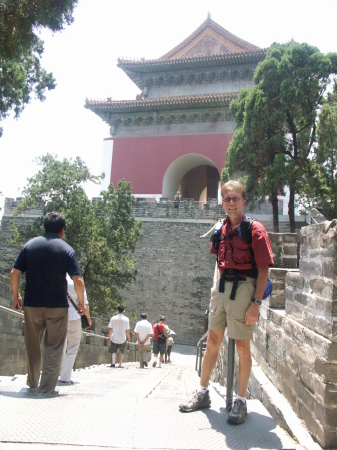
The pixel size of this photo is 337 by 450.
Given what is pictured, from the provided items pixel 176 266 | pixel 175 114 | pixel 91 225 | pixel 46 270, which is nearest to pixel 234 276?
pixel 46 270

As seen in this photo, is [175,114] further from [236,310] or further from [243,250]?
[236,310]

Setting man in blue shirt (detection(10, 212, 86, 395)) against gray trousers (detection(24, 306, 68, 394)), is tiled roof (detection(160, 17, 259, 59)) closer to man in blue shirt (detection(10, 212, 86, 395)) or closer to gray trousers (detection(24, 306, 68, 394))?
man in blue shirt (detection(10, 212, 86, 395))

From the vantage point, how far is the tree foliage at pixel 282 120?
1427 cm

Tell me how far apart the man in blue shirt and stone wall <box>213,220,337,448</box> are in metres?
1.50

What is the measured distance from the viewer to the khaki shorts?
274cm

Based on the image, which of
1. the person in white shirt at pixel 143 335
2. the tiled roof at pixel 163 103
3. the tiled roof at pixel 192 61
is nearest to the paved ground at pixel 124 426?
the person in white shirt at pixel 143 335

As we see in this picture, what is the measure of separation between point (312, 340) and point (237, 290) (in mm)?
514

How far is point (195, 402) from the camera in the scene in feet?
8.96

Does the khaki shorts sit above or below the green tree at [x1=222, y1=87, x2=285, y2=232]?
below

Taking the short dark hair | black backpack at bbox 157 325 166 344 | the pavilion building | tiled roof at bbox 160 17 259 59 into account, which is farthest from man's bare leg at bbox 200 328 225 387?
tiled roof at bbox 160 17 259 59

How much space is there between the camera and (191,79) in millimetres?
22688

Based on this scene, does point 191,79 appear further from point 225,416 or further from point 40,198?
point 225,416

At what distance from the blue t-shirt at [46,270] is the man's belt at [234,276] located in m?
1.14

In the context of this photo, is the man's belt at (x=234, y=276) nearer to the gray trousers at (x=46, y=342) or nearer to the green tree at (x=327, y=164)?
the gray trousers at (x=46, y=342)
